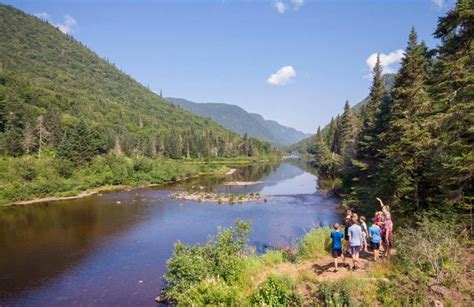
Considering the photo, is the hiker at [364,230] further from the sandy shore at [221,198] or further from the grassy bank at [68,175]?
the grassy bank at [68,175]

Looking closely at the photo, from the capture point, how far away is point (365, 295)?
11.6 meters

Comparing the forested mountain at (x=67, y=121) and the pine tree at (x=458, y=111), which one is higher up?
the forested mountain at (x=67, y=121)

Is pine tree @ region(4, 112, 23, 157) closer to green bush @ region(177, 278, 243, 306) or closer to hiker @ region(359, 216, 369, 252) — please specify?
green bush @ region(177, 278, 243, 306)

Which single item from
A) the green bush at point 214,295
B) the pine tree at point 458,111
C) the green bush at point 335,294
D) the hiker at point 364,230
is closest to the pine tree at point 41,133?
the green bush at point 214,295

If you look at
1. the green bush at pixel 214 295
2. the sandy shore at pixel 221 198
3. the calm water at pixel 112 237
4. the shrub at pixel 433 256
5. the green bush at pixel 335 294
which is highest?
the shrub at pixel 433 256

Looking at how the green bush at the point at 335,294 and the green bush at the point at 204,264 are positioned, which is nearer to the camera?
the green bush at the point at 335,294

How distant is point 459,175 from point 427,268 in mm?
4719

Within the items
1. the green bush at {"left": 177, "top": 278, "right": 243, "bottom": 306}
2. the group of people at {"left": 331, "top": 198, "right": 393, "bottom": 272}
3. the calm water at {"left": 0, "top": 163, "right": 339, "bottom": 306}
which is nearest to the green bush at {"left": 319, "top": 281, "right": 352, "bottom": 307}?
the group of people at {"left": 331, "top": 198, "right": 393, "bottom": 272}

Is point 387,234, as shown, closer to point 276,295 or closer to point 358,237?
point 358,237

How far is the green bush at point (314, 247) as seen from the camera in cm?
1691

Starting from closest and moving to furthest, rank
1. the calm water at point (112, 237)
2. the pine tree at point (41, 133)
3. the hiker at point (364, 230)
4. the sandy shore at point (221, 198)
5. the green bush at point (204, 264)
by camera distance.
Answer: the hiker at point (364, 230)
the green bush at point (204, 264)
the calm water at point (112, 237)
the sandy shore at point (221, 198)
the pine tree at point (41, 133)

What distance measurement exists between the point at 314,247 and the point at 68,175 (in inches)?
2432

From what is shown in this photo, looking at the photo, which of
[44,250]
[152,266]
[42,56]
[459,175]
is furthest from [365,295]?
[42,56]

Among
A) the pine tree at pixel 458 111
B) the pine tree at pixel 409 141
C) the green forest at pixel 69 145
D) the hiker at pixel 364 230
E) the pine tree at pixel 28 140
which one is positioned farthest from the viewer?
the pine tree at pixel 28 140
